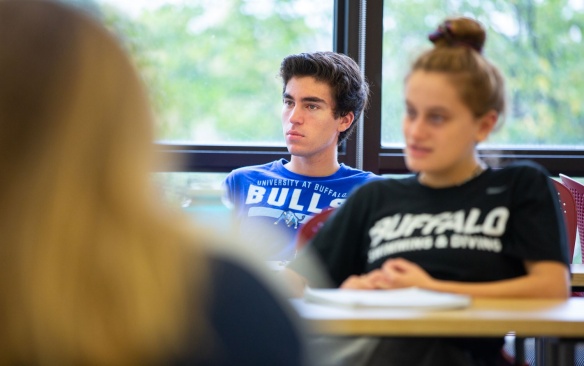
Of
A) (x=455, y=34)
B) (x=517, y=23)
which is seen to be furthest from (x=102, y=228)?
(x=517, y=23)

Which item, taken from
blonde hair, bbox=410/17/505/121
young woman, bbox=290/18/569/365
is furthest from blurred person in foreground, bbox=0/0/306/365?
blonde hair, bbox=410/17/505/121

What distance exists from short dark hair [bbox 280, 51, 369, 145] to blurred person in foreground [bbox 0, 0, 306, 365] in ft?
8.82

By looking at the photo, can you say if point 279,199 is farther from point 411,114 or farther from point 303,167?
point 411,114

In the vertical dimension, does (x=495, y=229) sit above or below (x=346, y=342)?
above

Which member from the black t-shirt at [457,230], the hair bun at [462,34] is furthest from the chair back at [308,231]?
the hair bun at [462,34]

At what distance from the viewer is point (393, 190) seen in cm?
227

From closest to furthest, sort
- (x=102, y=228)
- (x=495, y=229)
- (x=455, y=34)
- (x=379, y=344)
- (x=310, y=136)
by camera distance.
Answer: (x=102, y=228), (x=379, y=344), (x=495, y=229), (x=455, y=34), (x=310, y=136)

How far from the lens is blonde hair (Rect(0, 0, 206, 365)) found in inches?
32.3

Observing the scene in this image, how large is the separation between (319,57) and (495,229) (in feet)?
5.41

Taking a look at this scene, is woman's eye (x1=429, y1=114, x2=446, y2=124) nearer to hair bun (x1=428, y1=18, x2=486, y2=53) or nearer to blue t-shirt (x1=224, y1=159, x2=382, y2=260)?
hair bun (x1=428, y1=18, x2=486, y2=53)

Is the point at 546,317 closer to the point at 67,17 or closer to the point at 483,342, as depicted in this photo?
the point at 483,342

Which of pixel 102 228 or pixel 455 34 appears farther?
pixel 455 34

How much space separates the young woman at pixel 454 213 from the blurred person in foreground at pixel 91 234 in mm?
1130

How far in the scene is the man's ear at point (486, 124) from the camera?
2191 mm
